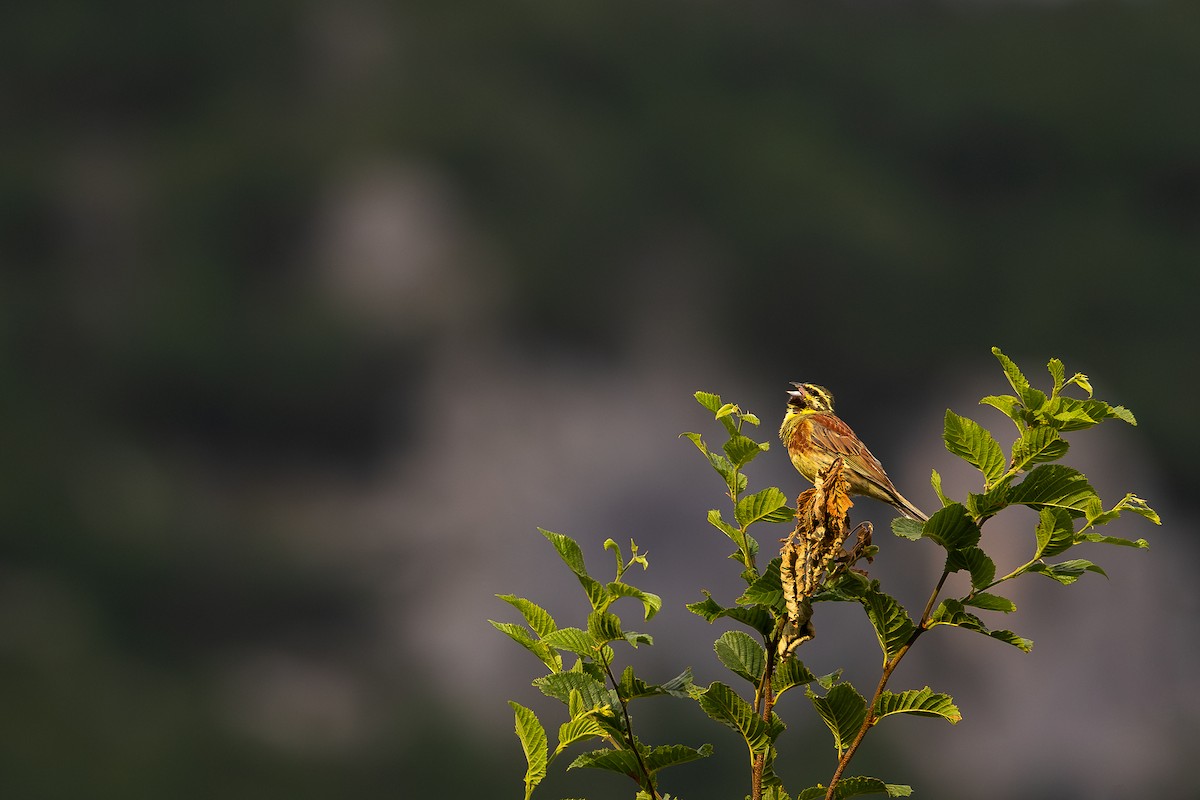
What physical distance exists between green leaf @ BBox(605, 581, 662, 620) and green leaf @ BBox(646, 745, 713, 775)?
1.68 ft

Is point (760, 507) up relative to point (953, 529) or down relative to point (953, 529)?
up

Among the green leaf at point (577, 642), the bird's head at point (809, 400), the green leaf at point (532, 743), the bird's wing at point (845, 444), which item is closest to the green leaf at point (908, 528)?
the green leaf at point (577, 642)

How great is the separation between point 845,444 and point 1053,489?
3.46m

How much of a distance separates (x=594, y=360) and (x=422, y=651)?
3635cm

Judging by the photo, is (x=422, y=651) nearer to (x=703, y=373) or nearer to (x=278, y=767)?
(x=278, y=767)

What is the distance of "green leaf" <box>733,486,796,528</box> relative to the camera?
5.84 meters

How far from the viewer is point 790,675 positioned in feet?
18.7

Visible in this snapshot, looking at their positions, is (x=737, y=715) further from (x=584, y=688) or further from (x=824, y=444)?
(x=824, y=444)

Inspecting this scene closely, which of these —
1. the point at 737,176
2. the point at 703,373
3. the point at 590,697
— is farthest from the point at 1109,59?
the point at 590,697

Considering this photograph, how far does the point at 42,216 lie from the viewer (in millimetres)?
172625

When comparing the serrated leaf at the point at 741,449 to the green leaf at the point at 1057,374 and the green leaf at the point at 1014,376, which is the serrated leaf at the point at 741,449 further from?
the green leaf at the point at 1057,374

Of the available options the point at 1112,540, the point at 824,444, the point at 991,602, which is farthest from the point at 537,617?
the point at 824,444

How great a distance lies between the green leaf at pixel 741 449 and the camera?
5.87 meters

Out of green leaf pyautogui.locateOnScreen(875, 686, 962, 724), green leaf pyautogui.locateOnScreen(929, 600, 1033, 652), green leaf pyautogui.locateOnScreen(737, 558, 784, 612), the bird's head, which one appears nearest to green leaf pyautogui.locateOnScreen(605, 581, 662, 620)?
green leaf pyautogui.locateOnScreen(737, 558, 784, 612)
